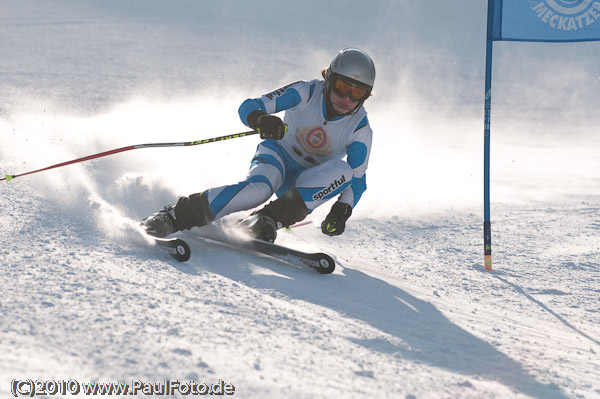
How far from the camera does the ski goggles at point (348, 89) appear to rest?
12.6ft

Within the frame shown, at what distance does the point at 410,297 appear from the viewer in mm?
3441

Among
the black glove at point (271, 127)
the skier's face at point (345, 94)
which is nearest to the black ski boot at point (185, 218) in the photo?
the black glove at point (271, 127)

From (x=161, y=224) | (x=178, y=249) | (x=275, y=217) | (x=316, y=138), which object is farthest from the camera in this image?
(x=316, y=138)

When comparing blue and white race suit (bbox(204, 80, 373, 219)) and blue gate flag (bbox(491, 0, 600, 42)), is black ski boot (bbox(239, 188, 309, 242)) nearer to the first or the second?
blue and white race suit (bbox(204, 80, 373, 219))

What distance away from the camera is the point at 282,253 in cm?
359

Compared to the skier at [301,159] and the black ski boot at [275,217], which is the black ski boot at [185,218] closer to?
the skier at [301,159]

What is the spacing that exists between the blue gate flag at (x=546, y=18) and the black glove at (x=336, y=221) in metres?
1.52

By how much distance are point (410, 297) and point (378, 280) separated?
→ 306 millimetres

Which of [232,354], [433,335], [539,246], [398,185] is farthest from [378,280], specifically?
[398,185]

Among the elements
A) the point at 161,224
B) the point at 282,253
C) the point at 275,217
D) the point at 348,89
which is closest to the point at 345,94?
the point at 348,89

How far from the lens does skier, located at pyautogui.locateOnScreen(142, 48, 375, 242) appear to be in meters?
3.63

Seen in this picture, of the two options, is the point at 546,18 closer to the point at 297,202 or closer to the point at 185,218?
the point at 297,202

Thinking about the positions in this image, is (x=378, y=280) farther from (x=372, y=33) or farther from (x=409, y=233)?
(x=372, y=33)

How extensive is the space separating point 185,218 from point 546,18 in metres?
2.69
